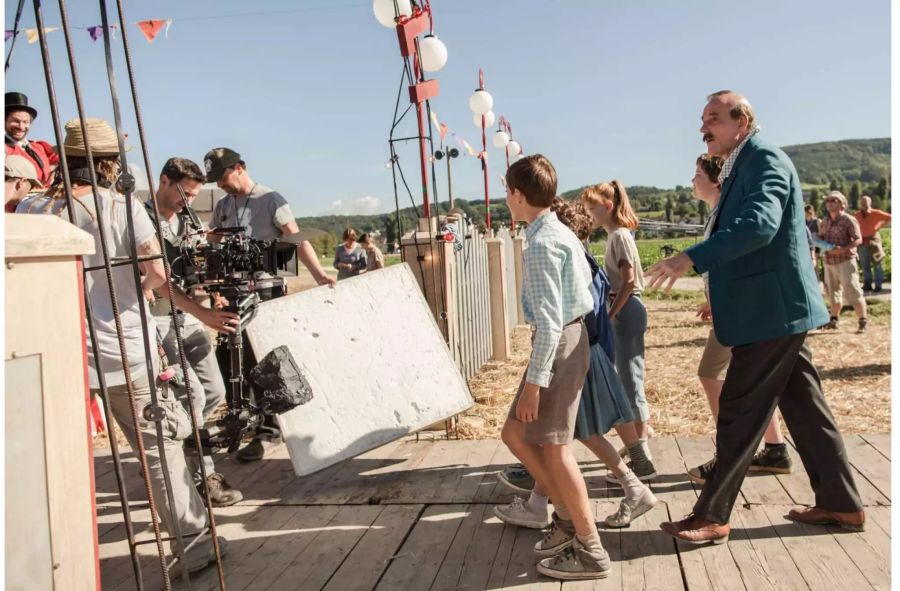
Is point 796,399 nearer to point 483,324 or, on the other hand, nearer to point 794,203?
point 794,203

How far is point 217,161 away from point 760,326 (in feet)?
11.1

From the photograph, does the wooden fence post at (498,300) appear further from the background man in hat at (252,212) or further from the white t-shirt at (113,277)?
the white t-shirt at (113,277)

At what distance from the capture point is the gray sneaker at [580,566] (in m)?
2.90

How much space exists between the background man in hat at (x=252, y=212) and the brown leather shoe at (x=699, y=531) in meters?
2.68

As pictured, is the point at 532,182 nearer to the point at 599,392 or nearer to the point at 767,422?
the point at 599,392

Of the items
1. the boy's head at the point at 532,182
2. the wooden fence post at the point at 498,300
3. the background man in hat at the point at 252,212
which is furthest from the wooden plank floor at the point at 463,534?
the wooden fence post at the point at 498,300

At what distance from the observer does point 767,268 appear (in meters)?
3.06

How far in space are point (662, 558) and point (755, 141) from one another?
176 cm

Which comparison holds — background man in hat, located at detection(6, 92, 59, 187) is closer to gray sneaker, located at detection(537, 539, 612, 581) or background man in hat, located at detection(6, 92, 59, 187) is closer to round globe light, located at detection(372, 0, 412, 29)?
round globe light, located at detection(372, 0, 412, 29)

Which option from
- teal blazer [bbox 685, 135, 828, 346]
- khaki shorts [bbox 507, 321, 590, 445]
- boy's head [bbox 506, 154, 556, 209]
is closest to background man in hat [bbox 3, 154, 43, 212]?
boy's head [bbox 506, 154, 556, 209]

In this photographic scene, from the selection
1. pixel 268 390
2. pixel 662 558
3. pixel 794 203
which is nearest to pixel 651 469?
pixel 662 558

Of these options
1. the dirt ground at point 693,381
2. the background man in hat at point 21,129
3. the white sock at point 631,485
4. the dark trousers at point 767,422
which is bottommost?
the dirt ground at point 693,381

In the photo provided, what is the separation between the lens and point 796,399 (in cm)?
326

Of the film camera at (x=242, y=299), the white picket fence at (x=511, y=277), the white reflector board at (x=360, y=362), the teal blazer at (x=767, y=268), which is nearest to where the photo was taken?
the teal blazer at (x=767, y=268)
